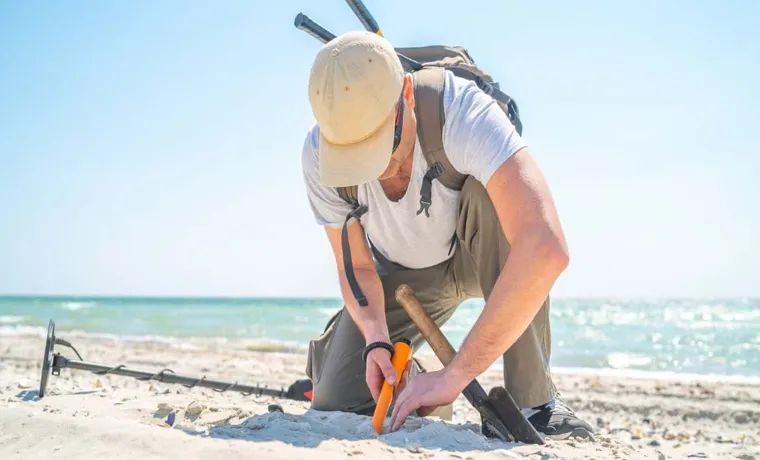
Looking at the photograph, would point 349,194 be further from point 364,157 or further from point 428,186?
point 364,157

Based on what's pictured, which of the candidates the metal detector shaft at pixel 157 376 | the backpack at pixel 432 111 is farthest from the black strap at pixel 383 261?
the metal detector shaft at pixel 157 376

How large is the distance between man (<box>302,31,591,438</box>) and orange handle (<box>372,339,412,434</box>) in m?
0.05

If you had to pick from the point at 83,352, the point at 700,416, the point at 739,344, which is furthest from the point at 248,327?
the point at 700,416

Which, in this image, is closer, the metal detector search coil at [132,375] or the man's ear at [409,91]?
the man's ear at [409,91]

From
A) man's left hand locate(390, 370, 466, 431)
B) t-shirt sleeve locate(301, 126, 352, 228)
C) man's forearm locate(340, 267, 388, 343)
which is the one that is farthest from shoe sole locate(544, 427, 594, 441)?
t-shirt sleeve locate(301, 126, 352, 228)

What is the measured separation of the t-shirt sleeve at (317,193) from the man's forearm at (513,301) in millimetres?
1096

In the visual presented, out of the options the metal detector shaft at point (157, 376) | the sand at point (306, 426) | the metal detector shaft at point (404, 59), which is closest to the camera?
the sand at point (306, 426)

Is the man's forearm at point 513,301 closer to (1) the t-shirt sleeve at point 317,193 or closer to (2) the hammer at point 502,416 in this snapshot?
(2) the hammer at point 502,416

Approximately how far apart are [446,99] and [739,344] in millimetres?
12212

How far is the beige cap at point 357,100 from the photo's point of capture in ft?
7.47

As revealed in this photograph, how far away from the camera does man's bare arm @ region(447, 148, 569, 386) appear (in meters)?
2.19

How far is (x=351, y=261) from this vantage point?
3.10 m

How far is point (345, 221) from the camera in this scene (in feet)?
10.2

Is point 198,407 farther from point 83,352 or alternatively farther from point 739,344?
point 739,344
